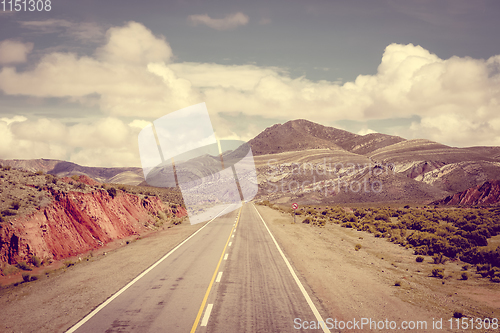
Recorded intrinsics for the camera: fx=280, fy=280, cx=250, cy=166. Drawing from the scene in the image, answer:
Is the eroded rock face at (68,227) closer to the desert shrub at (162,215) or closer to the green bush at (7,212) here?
the green bush at (7,212)

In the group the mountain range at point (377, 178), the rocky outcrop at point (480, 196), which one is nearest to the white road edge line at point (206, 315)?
the rocky outcrop at point (480, 196)

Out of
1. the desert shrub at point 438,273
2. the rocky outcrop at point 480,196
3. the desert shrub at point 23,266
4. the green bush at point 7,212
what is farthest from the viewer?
the rocky outcrop at point 480,196

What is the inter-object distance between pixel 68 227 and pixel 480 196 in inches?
3206

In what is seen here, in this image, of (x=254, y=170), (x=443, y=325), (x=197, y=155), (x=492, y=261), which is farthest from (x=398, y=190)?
(x=197, y=155)

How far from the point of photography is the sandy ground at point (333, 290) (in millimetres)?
8031

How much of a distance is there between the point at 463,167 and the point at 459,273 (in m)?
118

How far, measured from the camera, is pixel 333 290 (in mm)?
9891

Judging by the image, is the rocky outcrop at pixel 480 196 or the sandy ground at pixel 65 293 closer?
the sandy ground at pixel 65 293

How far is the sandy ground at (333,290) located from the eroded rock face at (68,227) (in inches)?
87.2

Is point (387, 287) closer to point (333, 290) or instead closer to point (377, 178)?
point (333, 290)

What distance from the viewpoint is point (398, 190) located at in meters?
91.5

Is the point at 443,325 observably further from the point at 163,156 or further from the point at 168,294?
the point at 163,156

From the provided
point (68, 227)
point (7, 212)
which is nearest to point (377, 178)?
point (68, 227)

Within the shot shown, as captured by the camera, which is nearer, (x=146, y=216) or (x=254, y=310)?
(x=254, y=310)
